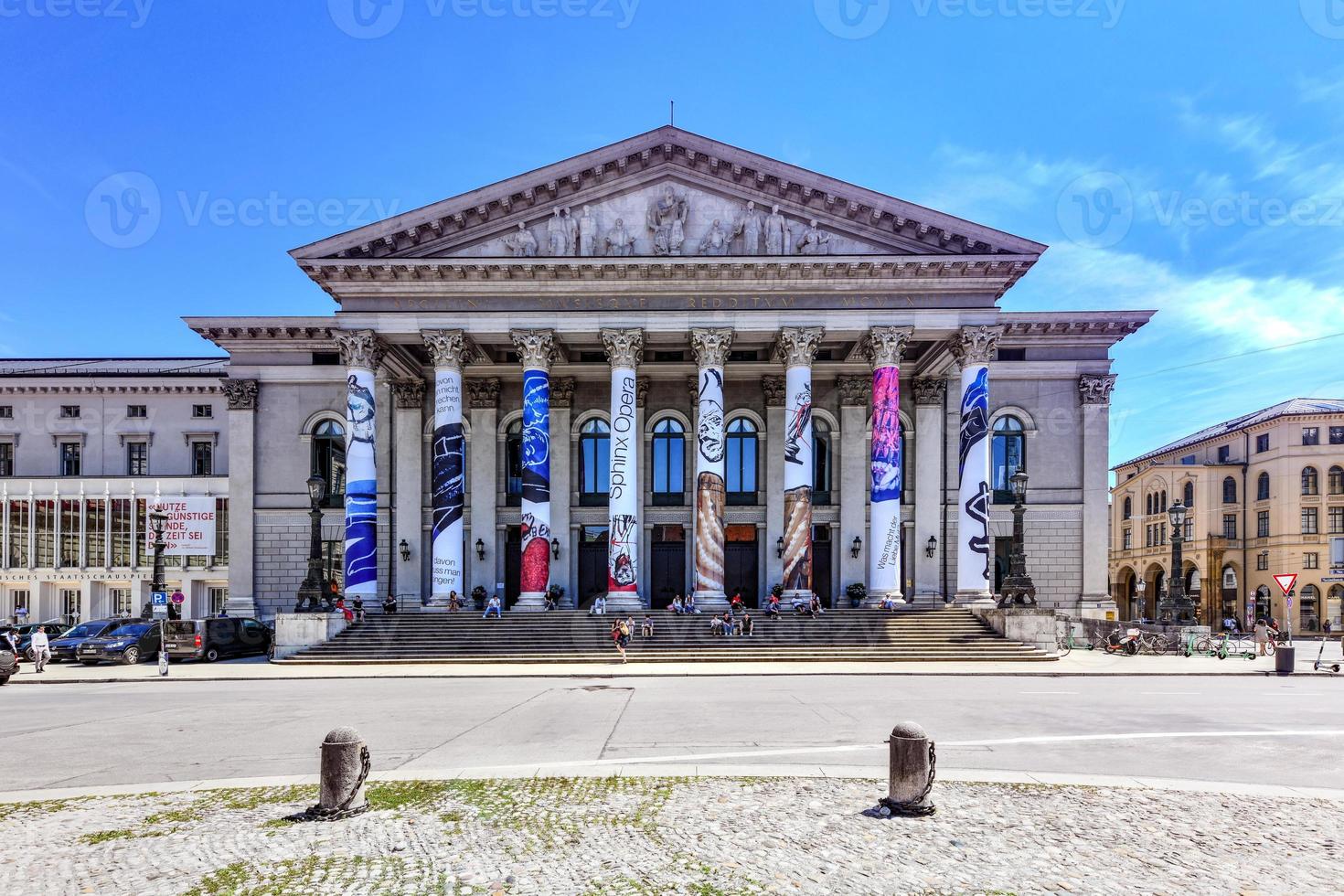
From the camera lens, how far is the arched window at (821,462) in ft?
127

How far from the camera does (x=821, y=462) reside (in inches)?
1534

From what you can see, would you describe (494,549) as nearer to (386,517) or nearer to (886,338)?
(386,517)

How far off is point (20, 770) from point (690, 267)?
1002 inches

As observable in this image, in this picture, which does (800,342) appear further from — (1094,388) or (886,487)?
(1094,388)

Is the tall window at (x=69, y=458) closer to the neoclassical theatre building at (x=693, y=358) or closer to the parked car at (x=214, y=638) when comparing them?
the neoclassical theatre building at (x=693, y=358)

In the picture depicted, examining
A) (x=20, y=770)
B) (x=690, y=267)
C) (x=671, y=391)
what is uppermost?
(x=690, y=267)

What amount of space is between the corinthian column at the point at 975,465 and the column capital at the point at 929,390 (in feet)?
17.7

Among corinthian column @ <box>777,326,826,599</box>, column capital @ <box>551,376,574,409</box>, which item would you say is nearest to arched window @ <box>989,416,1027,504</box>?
corinthian column @ <box>777,326,826,599</box>

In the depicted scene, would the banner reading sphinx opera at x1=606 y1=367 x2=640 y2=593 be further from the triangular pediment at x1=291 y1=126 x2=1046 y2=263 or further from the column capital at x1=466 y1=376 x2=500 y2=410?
the column capital at x1=466 y1=376 x2=500 y2=410

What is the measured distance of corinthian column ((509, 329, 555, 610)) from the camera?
31.7m

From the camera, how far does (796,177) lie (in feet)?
106

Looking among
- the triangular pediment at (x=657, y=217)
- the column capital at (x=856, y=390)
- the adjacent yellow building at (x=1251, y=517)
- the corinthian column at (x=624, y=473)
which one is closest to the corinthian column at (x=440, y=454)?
the triangular pediment at (x=657, y=217)

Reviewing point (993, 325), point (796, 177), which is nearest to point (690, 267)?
point (796, 177)

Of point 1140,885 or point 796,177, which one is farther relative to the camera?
point 796,177
